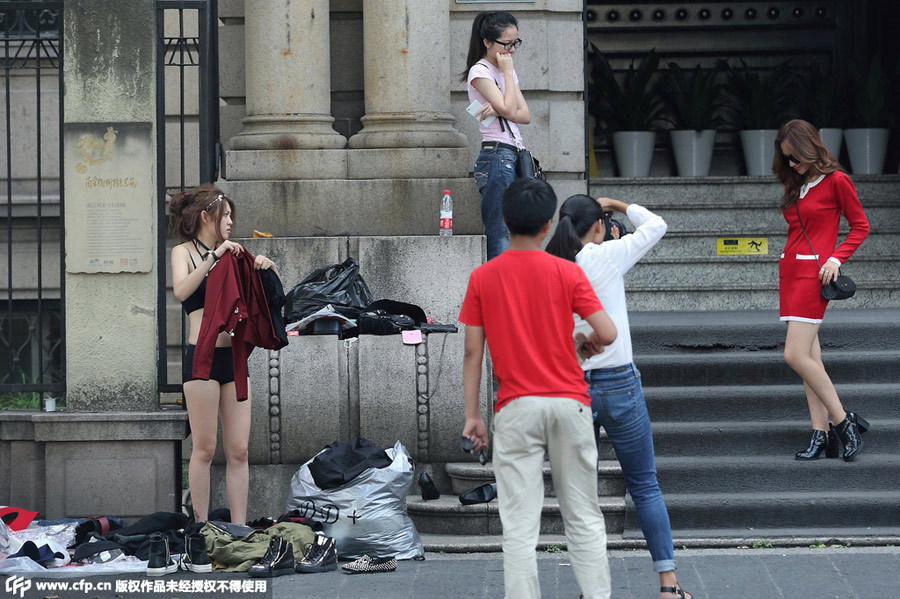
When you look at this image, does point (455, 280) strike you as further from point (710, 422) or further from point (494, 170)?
point (710, 422)

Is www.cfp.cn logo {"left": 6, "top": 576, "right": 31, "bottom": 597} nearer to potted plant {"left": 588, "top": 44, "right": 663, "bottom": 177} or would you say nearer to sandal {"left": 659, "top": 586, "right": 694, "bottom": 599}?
sandal {"left": 659, "top": 586, "right": 694, "bottom": 599}

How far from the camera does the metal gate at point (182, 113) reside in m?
7.48

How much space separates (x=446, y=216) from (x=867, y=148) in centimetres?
524

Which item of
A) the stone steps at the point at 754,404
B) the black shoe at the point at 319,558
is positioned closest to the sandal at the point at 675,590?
the black shoe at the point at 319,558

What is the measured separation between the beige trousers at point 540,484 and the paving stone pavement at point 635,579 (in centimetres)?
94

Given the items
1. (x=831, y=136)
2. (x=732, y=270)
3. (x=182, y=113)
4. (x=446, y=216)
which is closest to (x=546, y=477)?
(x=446, y=216)

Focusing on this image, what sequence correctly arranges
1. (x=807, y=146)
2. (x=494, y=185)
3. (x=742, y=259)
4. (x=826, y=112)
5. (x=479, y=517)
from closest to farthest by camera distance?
(x=479, y=517)
(x=807, y=146)
(x=494, y=185)
(x=742, y=259)
(x=826, y=112)

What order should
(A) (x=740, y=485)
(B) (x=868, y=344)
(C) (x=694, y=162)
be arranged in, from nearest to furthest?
(A) (x=740, y=485) < (B) (x=868, y=344) < (C) (x=694, y=162)

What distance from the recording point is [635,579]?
6070 mm

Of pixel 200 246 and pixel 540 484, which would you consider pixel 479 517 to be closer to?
pixel 540 484

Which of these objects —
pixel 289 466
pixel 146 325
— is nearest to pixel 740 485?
pixel 289 466

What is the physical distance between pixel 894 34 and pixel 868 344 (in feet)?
16.3

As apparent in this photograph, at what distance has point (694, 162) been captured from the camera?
11.6 metres

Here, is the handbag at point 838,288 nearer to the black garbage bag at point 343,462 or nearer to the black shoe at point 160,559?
the black garbage bag at point 343,462
